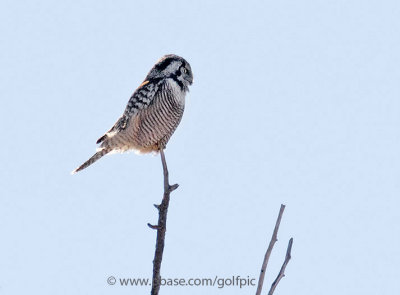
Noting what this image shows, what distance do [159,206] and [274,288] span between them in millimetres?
2146

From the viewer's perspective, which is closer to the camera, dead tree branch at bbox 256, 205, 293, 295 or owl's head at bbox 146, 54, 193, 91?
dead tree branch at bbox 256, 205, 293, 295

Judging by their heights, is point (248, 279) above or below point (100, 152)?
below

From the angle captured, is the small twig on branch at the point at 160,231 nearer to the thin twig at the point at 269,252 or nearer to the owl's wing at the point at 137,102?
the thin twig at the point at 269,252

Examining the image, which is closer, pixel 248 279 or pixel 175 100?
pixel 248 279

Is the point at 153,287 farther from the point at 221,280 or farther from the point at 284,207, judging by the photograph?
the point at 284,207

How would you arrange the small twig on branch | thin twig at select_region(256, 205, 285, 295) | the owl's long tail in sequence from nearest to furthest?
1. thin twig at select_region(256, 205, 285, 295)
2. the small twig on branch
3. the owl's long tail

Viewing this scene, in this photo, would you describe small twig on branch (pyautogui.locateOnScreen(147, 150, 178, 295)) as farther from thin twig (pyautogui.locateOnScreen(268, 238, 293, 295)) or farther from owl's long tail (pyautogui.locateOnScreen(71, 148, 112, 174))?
owl's long tail (pyautogui.locateOnScreen(71, 148, 112, 174))

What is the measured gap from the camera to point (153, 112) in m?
7.95

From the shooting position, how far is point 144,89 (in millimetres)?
8047

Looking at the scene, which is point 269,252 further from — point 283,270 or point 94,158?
point 94,158

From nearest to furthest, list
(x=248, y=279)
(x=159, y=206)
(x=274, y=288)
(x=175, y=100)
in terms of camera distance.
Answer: (x=274, y=288) → (x=248, y=279) → (x=159, y=206) → (x=175, y=100)

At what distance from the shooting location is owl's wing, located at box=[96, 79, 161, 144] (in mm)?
7984

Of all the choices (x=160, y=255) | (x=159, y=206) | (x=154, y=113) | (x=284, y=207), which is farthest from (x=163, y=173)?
(x=284, y=207)

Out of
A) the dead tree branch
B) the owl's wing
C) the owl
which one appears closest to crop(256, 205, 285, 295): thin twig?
the dead tree branch
